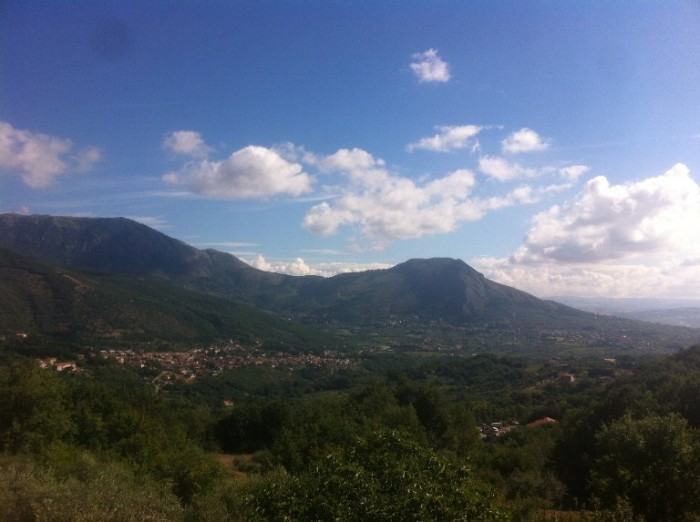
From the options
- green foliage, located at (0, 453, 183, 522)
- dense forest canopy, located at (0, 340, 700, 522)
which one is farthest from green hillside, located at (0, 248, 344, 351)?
green foliage, located at (0, 453, 183, 522)

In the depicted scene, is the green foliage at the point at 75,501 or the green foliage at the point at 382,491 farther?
the green foliage at the point at 75,501

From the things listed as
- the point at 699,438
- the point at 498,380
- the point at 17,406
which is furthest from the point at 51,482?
the point at 498,380

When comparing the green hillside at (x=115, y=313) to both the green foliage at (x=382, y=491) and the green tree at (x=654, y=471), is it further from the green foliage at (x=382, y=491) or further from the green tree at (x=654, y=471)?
the green tree at (x=654, y=471)

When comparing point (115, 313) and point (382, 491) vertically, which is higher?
point (382, 491)

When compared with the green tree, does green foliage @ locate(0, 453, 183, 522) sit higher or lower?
lower

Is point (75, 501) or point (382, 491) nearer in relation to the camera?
point (382, 491)

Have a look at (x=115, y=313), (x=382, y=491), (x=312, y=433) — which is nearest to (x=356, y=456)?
(x=382, y=491)

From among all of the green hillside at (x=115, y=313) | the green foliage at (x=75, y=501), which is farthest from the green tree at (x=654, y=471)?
the green hillside at (x=115, y=313)

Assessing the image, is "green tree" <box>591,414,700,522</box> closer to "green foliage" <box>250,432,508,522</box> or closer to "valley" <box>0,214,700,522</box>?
"valley" <box>0,214,700,522</box>

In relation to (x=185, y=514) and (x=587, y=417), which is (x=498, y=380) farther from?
(x=185, y=514)

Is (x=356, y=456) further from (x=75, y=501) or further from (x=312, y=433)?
(x=312, y=433)

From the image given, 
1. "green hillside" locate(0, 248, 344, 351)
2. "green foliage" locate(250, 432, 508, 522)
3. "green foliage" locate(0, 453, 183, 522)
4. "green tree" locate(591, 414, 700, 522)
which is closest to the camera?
"green foliage" locate(250, 432, 508, 522)
